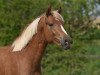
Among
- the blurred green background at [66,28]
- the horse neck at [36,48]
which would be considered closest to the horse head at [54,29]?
the horse neck at [36,48]

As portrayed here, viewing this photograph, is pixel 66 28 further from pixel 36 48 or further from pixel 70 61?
pixel 36 48

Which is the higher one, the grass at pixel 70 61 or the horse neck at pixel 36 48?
the horse neck at pixel 36 48

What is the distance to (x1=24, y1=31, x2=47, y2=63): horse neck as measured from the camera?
762 cm

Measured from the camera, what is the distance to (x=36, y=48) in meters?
7.68

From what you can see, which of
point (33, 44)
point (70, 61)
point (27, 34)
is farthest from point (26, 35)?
point (70, 61)

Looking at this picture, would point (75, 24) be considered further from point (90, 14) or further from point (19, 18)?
point (19, 18)

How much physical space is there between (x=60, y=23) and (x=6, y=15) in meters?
4.02

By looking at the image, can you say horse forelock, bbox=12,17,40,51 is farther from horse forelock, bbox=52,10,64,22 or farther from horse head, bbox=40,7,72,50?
horse forelock, bbox=52,10,64,22

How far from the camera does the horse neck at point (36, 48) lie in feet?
25.0

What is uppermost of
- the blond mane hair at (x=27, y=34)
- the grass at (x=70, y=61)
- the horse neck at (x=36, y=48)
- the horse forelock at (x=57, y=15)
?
the horse forelock at (x=57, y=15)

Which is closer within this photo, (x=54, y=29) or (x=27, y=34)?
(x=54, y=29)

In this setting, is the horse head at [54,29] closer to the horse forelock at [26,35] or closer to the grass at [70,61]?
the horse forelock at [26,35]

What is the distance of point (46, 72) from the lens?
37.8 ft

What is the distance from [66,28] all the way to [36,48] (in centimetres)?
394
